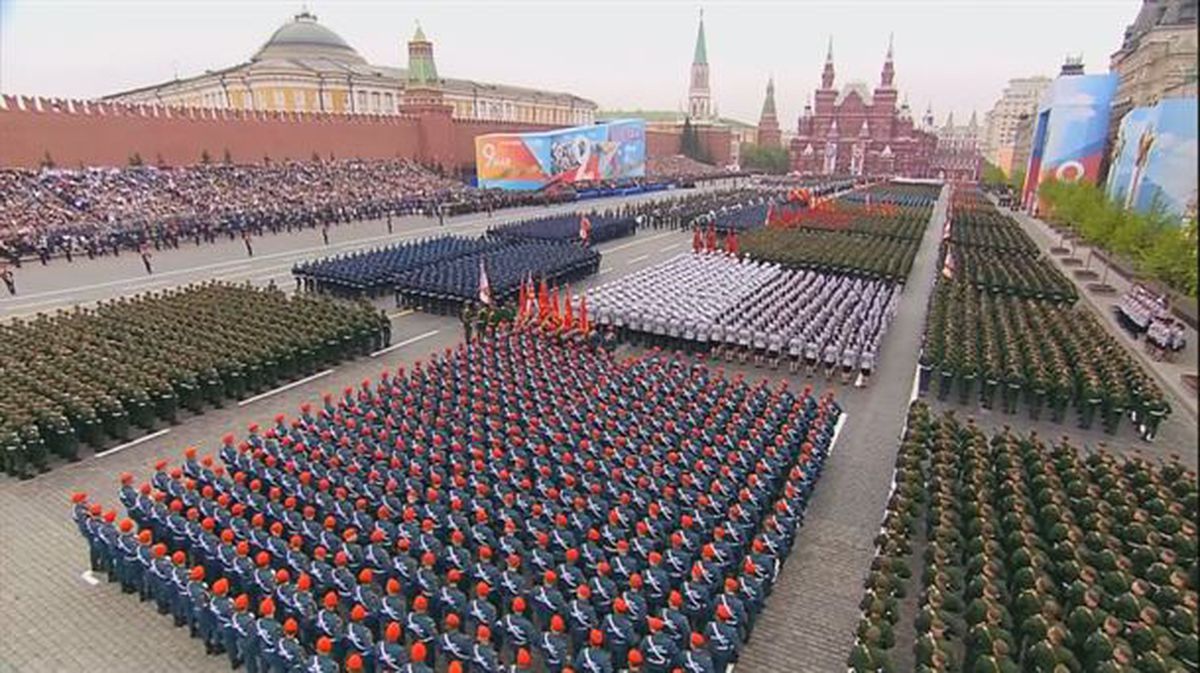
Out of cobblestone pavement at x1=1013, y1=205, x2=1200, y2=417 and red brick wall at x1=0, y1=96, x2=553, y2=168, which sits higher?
red brick wall at x1=0, y1=96, x2=553, y2=168

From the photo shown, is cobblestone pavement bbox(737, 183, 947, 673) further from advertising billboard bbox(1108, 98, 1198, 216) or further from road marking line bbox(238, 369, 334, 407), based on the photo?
advertising billboard bbox(1108, 98, 1198, 216)

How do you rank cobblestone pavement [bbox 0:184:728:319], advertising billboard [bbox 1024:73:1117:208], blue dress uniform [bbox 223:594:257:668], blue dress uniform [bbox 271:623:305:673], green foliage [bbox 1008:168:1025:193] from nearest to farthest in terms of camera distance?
blue dress uniform [bbox 271:623:305:673]
blue dress uniform [bbox 223:594:257:668]
cobblestone pavement [bbox 0:184:728:319]
advertising billboard [bbox 1024:73:1117:208]
green foliage [bbox 1008:168:1025:193]

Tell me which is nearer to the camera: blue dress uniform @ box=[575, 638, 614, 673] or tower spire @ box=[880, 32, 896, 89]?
blue dress uniform @ box=[575, 638, 614, 673]

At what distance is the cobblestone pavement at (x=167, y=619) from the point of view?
7.50 meters

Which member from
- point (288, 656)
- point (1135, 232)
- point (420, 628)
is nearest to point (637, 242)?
point (1135, 232)

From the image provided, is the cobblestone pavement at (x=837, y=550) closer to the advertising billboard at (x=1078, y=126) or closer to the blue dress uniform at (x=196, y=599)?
the blue dress uniform at (x=196, y=599)

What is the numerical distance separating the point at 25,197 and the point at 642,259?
28.9 meters

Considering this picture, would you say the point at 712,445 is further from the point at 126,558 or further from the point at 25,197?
the point at 25,197

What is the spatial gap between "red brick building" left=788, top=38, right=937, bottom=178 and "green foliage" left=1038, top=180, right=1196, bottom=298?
5343 centimetres

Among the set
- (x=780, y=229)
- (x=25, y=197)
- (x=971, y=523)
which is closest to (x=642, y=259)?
(x=780, y=229)

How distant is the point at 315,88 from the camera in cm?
7206

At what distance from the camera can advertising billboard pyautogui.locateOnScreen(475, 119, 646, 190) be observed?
181ft

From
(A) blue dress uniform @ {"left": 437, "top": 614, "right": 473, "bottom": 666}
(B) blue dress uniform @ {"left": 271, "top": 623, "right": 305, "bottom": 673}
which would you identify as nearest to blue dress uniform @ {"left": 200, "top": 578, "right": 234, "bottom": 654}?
(B) blue dress uniform @ {"left": 271, "top": 623, "right": 305, "bottom": 673}

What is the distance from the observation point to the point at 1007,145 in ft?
452
